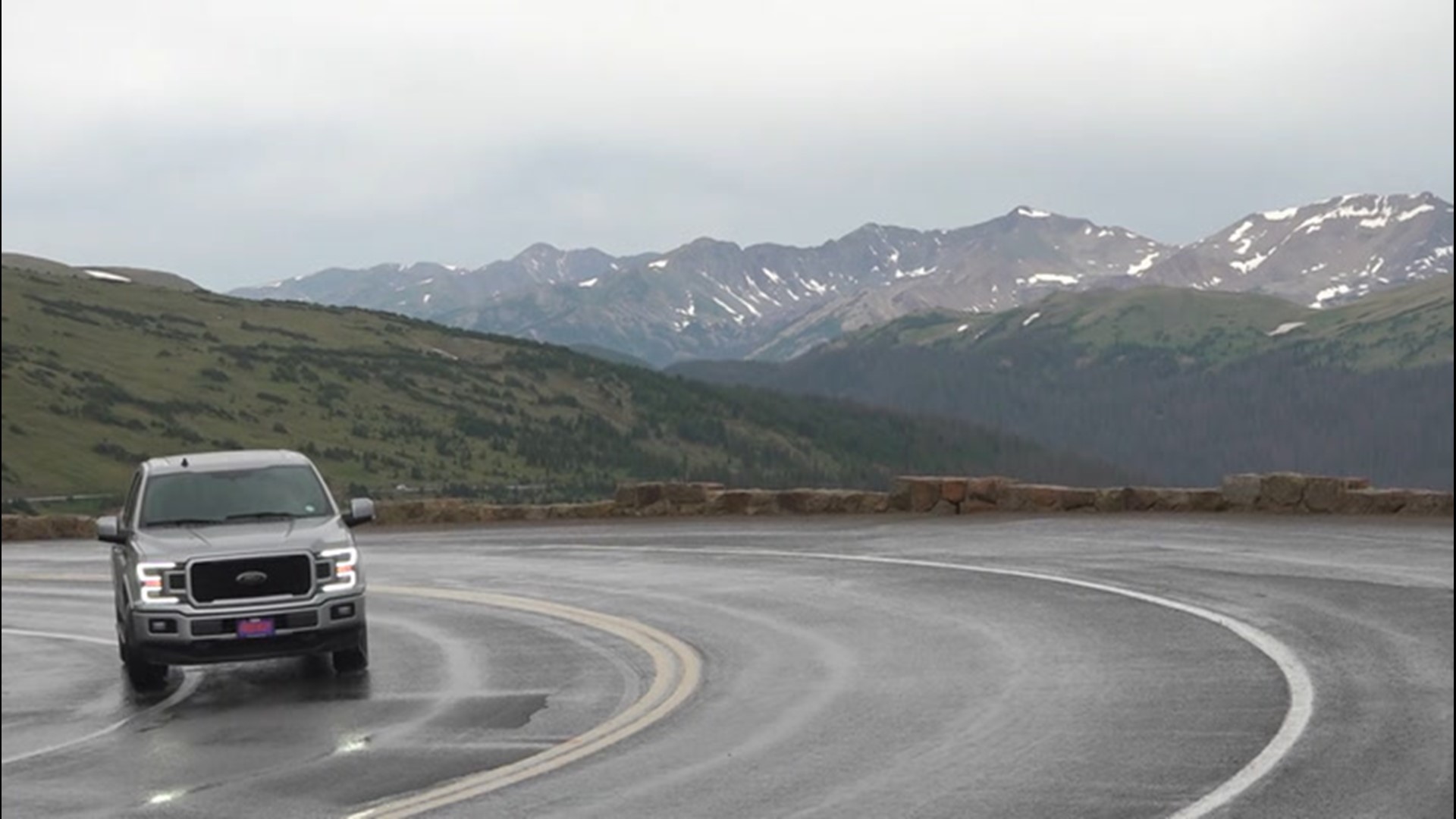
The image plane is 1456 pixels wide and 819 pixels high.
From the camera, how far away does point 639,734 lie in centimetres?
1092

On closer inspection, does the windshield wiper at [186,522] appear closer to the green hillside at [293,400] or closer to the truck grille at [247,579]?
the truck grille at [247,579]

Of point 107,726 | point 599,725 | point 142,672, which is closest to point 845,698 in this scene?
point 599,725

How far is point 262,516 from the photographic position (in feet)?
49.3

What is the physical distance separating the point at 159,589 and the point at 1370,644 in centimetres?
944

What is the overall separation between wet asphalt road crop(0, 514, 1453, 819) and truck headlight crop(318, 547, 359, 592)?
32.5 inches

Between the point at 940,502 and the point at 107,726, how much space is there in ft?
58.9

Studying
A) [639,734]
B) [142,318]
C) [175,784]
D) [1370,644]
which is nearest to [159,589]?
[175,784]

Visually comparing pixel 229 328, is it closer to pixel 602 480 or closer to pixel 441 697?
pixel 602 480

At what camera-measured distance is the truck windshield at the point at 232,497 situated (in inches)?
592

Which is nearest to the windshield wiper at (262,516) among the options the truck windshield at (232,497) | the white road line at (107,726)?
the truck windshield at (232,497)

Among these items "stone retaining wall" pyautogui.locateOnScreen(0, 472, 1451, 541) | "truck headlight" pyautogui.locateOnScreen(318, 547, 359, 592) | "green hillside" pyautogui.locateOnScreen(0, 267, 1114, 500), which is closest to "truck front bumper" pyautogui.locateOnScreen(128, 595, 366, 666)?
"truck headlight" pyautogui.locateOnScreen(318, 547, 359, 592)

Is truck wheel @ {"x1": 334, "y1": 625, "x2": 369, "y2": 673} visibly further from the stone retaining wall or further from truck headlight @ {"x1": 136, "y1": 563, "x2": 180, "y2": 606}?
the stone retaining wall

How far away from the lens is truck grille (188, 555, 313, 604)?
45.4ft

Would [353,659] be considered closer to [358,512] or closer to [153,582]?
[358,512]
